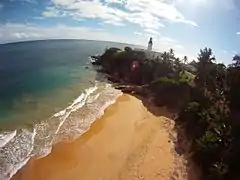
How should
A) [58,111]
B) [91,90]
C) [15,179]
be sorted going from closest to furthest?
[15,179], [58,111], [91,90]

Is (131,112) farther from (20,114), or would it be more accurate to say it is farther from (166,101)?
(20,114)

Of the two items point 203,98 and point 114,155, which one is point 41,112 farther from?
point 203,98

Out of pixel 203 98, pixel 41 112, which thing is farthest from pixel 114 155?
pixel 203 98

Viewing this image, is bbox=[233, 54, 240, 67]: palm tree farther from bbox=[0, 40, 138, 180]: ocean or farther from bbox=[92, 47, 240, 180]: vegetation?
bbox=[0, 40, 138, 180]: ocean

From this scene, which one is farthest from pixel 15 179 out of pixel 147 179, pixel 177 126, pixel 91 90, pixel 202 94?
pixel 91 90

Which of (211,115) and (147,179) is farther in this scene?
(211,115)

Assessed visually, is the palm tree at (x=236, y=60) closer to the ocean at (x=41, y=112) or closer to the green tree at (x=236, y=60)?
the green tree at (x=236, y=60)

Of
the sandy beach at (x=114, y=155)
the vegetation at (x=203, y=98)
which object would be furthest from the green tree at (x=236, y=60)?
the sandy beach at (x=114, y=155)
